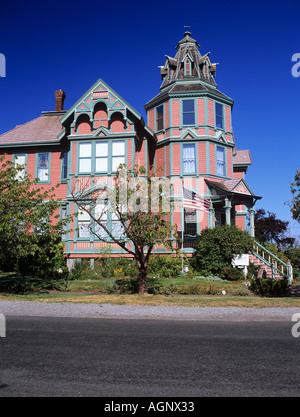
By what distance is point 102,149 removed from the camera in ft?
75.0

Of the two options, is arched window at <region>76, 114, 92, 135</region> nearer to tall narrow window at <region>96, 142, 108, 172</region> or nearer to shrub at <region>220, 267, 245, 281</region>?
tall narrow window at <region>96, 142, 108, 172</region>

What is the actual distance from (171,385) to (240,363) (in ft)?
4.66

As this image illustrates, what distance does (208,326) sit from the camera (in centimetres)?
814

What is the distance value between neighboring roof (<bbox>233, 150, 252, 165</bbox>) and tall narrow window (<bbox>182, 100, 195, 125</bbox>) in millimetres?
5524

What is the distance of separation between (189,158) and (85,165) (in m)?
7.19

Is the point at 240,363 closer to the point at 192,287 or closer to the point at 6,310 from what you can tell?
the point at 6,310

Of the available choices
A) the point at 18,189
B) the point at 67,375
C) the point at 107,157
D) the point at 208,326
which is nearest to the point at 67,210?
the point at 107,157

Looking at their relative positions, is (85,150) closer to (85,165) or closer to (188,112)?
(85,165)

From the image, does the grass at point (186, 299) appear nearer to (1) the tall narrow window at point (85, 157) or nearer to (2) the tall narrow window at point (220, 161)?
(1) the tall narrow window at point (85, 157)

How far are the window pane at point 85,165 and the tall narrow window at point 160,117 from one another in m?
6.16

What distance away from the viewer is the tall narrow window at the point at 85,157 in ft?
74.8

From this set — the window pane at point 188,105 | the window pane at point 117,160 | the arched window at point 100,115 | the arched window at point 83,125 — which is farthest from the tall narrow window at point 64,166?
the window pane at point 188,105

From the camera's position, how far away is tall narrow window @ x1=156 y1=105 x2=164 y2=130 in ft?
83.4

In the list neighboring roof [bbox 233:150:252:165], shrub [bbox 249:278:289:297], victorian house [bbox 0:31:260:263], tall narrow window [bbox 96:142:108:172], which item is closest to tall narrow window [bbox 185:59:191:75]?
victorian house [bbox 0:31:260:263]
